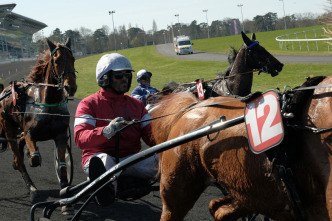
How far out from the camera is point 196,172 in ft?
9.81

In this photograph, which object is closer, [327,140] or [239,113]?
[327,140]

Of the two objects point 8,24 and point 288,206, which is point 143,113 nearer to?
point 288,206

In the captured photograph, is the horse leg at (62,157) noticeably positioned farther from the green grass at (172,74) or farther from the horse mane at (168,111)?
the green grass at (172,74)

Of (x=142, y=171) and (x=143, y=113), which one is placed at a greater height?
(x=143, y=113)

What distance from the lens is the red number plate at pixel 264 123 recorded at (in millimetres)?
2418

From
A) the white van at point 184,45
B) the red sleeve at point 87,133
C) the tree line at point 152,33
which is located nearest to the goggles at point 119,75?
the red sleeve at point 87,133

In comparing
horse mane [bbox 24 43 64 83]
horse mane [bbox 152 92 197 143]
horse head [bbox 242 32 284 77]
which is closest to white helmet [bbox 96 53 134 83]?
horse mane [bbox 152 92 197 143]

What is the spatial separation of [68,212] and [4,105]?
2389mm

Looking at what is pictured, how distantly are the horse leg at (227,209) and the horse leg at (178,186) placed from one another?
0.32 m

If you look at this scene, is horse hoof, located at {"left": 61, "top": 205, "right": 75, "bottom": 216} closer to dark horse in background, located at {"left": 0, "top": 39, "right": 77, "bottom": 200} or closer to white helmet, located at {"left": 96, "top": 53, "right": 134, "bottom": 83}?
dark horse in background, located at {"left": 0, "top": 39, "right": 77, "bottom": 200}

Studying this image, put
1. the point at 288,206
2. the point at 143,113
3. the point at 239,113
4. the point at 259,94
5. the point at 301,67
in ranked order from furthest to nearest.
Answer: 1. the point at 301,67
2. the point at 143,113
3. the point at 239,113
4. the point at 259,94
5. the point at 288,206

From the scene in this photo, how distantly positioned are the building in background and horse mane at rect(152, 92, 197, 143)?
237 ft

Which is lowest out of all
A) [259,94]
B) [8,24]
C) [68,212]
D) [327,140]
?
[68,212]

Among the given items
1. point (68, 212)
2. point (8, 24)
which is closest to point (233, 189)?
point (68, 212)
